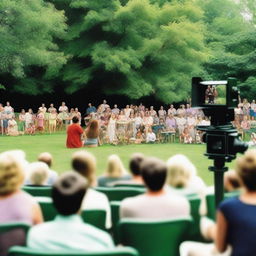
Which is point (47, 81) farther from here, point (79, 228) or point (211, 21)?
point (79, 228)

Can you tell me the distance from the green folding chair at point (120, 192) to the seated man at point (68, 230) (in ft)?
6.35

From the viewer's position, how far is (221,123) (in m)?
5.73

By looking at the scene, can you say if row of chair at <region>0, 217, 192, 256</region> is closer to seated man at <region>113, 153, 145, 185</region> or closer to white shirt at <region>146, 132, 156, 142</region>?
seated man at <region>113, 153, 145, 185</region>

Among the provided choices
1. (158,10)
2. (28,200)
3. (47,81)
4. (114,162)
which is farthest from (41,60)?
(28,200)

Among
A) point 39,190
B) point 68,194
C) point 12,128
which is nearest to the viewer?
point 68,194

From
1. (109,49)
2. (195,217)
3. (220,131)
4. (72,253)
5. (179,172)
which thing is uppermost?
(109,49)

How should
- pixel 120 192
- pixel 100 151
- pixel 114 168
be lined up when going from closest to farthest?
pixel 120 192, pixel 114 168, pixel 100 151

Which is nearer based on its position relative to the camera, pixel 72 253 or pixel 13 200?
pixel 72 253

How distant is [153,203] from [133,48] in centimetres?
3018

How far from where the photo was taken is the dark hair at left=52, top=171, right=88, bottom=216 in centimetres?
335

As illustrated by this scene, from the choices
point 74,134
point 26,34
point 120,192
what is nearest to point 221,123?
point 120,192

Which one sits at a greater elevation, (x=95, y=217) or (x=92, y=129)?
(x=92, y=129)

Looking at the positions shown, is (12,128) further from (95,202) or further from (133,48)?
(95,202)

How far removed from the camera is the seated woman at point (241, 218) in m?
3.41
